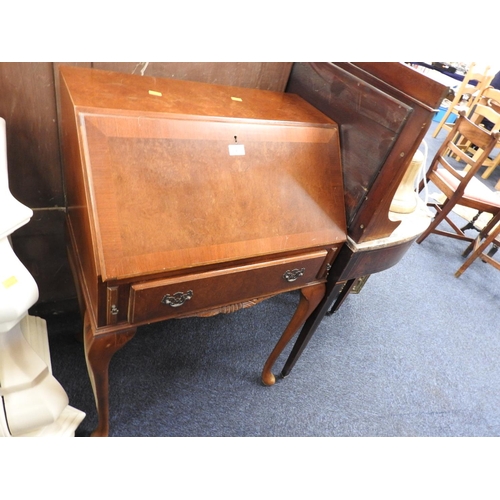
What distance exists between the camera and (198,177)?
79 cm

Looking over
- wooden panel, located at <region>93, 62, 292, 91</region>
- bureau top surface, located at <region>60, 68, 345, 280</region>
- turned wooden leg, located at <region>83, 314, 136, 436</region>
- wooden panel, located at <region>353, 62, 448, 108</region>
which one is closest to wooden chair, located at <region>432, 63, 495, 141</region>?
wooden panel, located at <region>93, 62, 292, 91</region>

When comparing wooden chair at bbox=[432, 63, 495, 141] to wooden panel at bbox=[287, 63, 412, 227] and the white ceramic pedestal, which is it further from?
the white ceramic pedestal

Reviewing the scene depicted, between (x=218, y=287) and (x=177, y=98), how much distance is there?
0.48 meters

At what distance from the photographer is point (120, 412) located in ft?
4.09

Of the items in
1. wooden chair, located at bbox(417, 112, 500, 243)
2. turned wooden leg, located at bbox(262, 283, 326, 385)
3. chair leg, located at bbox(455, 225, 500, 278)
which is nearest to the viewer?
turned wooden leg, located at bbox(262, 283, 326, 385)

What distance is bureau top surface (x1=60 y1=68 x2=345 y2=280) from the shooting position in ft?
2.31

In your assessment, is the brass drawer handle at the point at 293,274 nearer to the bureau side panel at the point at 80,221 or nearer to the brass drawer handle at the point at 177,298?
the brass drawer handle at the point at 177,298

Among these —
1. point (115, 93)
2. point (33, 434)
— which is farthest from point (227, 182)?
point (33, 434)

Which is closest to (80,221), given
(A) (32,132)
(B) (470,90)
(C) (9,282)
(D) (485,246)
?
(C) (9,282)

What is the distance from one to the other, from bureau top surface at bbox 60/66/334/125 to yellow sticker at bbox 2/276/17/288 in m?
0.36

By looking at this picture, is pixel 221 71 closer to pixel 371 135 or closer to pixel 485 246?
pixel 371 135

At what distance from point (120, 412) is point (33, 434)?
1.00ft

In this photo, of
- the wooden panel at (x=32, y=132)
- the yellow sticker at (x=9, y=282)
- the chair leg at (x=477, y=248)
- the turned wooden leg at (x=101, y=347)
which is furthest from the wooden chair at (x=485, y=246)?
the yellow sticker at (x=9, y=282)

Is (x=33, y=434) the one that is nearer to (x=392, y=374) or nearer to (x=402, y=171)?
(x=402, y=171)
